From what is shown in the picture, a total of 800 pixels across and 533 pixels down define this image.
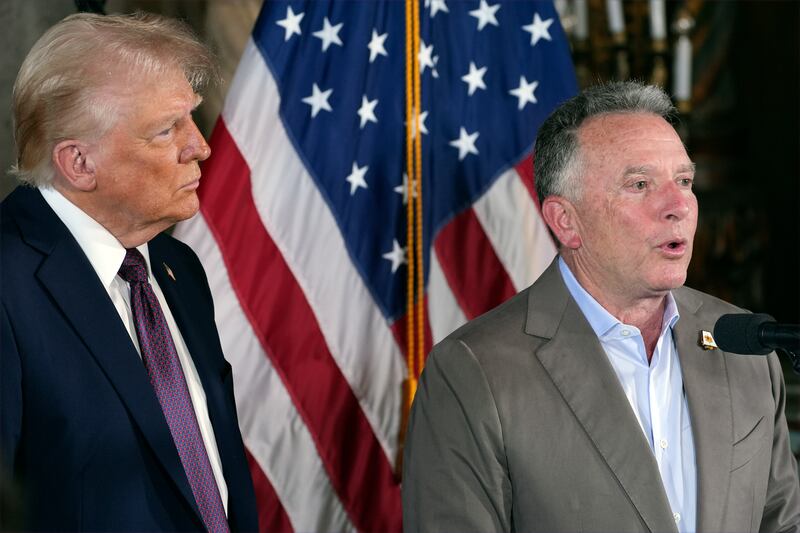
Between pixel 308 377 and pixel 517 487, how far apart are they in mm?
1053

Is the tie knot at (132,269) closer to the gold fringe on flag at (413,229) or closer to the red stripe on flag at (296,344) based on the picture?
the red stripe on flag at (296,344)

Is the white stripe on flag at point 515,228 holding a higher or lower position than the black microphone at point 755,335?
higher

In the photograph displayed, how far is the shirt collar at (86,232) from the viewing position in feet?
6.08

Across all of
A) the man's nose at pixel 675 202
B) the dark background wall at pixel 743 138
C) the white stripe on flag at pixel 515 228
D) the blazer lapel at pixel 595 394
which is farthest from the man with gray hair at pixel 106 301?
the dark background wall at pixel 743 138

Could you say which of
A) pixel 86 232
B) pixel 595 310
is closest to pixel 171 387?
pixel 86 232

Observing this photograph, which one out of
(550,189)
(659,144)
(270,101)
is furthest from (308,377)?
(659,144)

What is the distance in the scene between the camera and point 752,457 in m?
2.01

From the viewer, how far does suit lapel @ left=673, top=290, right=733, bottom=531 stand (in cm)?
192

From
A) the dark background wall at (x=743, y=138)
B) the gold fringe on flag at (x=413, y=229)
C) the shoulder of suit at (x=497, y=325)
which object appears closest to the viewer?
the shoulder of suit at (x=497, y=325)

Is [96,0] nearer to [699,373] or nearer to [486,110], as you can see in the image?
[486,110]

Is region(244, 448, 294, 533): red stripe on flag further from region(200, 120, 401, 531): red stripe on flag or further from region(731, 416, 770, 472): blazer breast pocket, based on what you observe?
region(731, 416, 770, 472): blazer breast pocket

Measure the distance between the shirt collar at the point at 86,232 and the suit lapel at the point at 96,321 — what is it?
31 mm

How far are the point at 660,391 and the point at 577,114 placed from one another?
582 mm

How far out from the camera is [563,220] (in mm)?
2133
